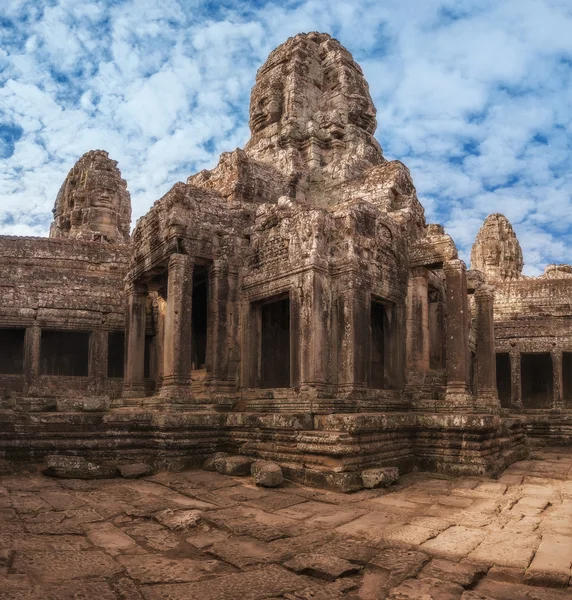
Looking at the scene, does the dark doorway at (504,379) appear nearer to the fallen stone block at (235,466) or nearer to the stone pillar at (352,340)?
the stone pillar at (352,340)

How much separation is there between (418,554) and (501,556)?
72 cm

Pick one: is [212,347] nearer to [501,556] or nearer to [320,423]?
[320,423]

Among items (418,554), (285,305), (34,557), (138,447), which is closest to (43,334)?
(285,305)

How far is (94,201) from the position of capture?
83.3 feet

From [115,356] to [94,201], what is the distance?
8.15 m

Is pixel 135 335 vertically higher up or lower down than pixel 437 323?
lower down

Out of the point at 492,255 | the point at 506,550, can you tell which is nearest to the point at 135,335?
the point at 506,550

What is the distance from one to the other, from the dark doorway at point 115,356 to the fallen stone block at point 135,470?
1171 cm

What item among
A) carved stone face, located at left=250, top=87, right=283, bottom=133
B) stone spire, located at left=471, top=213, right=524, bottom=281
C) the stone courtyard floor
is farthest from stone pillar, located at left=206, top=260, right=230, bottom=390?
stone spire, located at left=471, top=213, right=524, bottom=281

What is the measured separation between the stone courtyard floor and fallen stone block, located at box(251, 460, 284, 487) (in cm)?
14

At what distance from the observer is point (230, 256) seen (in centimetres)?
1321

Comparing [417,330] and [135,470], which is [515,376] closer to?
[417,330]

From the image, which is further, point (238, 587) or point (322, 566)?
point (322, 566)

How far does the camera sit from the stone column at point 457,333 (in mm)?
12417
